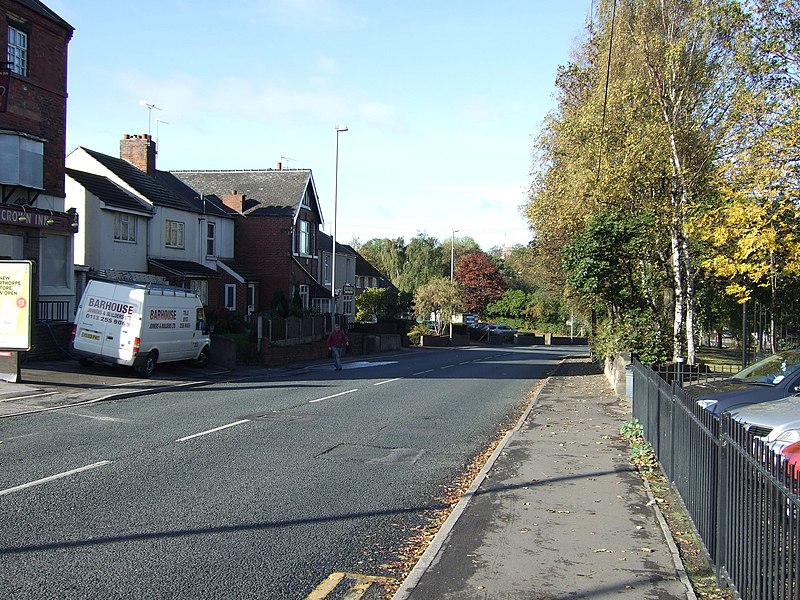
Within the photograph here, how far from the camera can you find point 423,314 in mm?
72000

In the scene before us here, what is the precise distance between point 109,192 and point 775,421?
28013mm

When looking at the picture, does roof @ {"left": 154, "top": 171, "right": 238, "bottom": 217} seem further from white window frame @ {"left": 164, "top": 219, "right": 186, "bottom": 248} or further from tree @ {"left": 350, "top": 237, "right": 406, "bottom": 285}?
tree @ {"left": 350, "top": 237, "right": 406, "bottom": 285}

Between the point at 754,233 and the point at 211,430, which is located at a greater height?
the point at 754,233

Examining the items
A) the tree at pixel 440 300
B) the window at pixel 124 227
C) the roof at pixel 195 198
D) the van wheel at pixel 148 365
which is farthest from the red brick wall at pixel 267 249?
the tree at pixel 440 300

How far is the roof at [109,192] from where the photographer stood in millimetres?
29953

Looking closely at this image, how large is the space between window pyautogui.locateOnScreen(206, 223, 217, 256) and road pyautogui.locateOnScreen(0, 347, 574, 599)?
22417 millimetres

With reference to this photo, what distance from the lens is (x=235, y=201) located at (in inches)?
1681

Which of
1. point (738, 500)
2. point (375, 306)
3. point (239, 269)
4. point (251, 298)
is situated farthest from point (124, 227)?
point (375, 306)

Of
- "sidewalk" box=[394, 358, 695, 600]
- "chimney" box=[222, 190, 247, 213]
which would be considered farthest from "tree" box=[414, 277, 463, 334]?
"sidewalk" box=[394, 358, 695, 600]

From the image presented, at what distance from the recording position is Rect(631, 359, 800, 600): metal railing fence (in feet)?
13.8

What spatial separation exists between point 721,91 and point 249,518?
19576 mm

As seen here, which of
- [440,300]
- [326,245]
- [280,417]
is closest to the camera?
[280,417]

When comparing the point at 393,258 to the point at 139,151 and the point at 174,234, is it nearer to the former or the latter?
the point at 139,151

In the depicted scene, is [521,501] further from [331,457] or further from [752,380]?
[752,380]
